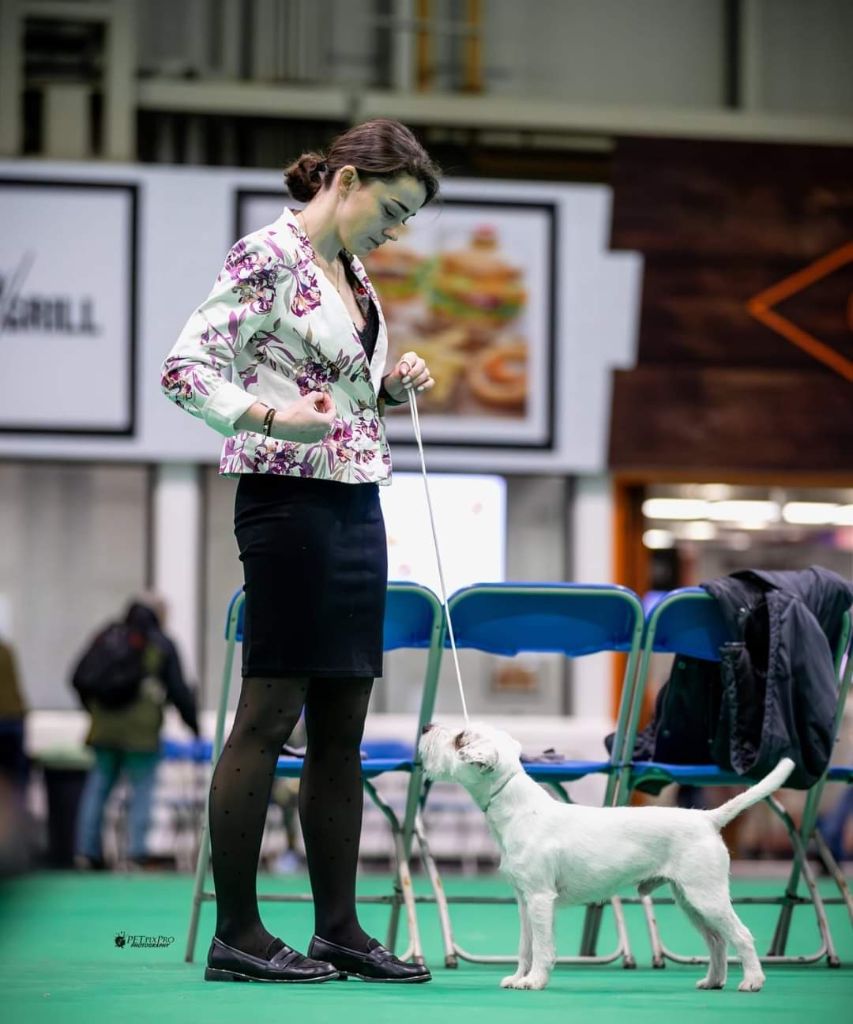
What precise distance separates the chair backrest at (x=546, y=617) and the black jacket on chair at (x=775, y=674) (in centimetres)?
19

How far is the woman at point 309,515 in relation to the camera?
2.56 meters

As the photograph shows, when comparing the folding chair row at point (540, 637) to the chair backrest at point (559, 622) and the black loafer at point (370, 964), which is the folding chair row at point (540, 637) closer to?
→ the chair backrest at point (559, 622)

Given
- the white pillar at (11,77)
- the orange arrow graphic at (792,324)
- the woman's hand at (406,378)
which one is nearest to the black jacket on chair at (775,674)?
the woman's hand at (406,378)

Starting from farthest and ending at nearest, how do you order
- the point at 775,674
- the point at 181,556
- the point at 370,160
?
A: the point at 181,556 → the point at 775,674 → the point at 370,160

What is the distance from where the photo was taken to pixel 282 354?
264 centimetres

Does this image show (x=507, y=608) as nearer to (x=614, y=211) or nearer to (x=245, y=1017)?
(x=245, y=1017)

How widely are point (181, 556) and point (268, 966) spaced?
6125 mm

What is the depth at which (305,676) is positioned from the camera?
8.54ft

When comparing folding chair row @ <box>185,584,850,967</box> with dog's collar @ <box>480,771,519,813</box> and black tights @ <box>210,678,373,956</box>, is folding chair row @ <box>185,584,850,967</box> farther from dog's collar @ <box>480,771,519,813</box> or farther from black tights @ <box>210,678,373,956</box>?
black tights @ <box>210,678,373,956</box>

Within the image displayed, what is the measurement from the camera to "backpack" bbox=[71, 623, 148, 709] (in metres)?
7.56

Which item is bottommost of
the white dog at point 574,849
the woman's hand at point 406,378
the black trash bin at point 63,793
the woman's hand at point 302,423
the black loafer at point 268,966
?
the black trash bin at point 63,793

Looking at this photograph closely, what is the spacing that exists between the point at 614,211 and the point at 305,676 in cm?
656

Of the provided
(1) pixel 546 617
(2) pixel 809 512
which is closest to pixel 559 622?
(1) pixel 546 617

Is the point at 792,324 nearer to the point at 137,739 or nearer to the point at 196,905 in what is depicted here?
the point at 137,739
